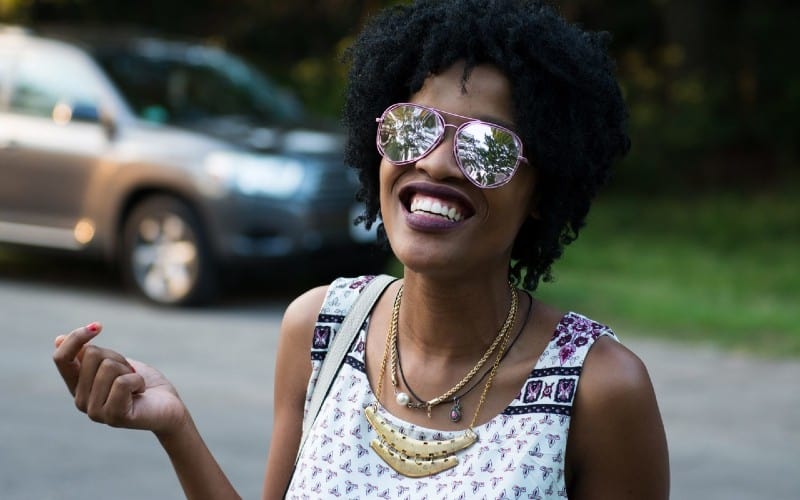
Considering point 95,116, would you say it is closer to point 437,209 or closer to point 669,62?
point 437,209

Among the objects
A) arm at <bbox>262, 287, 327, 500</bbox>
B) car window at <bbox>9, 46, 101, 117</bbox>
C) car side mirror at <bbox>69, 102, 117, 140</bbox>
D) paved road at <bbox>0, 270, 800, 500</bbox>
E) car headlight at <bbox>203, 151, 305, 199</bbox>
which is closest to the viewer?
arm at <bbox>262, 287, 327, 500</bbox>

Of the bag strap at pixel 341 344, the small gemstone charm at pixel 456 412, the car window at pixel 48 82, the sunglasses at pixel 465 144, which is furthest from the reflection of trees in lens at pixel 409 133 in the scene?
the car window at pixel 48 82

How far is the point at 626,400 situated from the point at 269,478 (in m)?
0.77

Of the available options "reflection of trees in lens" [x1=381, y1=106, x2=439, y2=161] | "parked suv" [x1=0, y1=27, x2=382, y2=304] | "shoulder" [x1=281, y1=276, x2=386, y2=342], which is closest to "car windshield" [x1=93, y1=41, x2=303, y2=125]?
"parked suv" [x1=0, y1=27, x2=382, y2=304]

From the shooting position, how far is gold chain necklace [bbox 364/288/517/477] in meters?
2.34

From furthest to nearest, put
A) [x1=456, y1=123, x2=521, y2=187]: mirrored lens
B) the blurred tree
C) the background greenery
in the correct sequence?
the blurred tree < the background greenery < [x1=456, y1=123, x2=521, y2=187]: mirrored lens

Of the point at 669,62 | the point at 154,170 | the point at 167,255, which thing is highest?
the point at 669,62

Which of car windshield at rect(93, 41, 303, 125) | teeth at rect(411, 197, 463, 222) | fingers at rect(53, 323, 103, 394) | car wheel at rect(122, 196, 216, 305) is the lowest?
fingers at rect(53, 323, 103, 394)

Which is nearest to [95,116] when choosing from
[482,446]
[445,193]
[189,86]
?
[189,86]

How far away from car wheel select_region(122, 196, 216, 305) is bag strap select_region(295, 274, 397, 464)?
7135mm

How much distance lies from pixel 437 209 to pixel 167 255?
7774 mm

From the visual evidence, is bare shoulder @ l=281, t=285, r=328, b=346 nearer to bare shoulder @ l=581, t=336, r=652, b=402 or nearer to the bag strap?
the bag strap

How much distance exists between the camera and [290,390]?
262cm

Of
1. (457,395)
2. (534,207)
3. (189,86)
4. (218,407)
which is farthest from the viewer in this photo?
(189,86)
